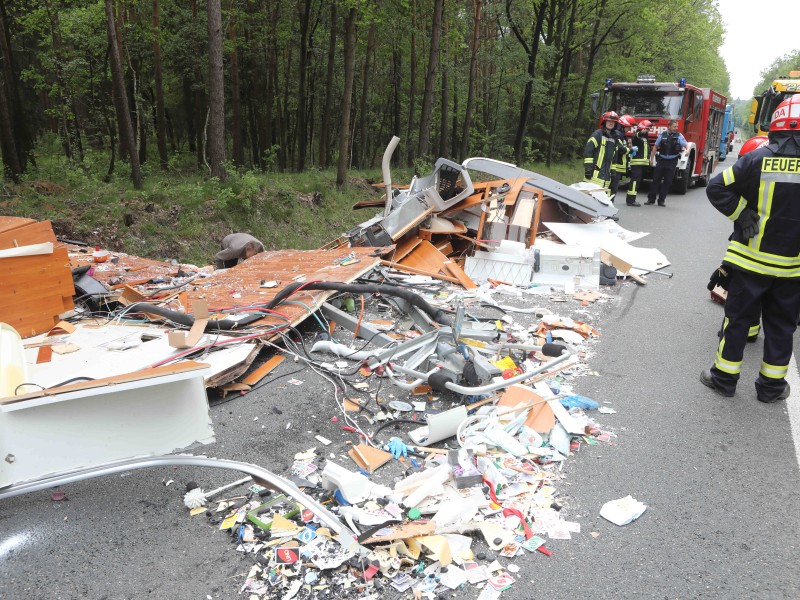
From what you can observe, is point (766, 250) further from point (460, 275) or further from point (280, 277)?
point (280, 277)

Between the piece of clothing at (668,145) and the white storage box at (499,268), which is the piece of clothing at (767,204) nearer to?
the white storage box at (499,268)

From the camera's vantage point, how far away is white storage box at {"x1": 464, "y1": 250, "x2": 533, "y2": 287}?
7469 mm

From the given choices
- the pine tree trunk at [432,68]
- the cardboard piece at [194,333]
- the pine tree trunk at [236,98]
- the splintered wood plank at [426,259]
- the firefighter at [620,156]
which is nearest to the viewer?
the cardboard piece at [194,333]

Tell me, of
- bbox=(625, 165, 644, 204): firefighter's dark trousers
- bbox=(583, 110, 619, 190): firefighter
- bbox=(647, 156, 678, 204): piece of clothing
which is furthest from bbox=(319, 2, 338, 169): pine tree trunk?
bbox=(647, 156, 678, 204): piece of clothing

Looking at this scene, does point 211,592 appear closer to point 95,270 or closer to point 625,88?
point 95,270

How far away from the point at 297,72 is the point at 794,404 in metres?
24.4

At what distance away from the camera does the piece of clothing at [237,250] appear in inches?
302

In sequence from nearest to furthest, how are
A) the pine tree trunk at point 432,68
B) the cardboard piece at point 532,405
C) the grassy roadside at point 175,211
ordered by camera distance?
1. the cardboard piece at point 532,405
2. the grassy roadside at point 175,211
3. the pine tree trunk at point 432,68

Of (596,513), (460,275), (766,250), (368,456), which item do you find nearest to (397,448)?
(368,456)

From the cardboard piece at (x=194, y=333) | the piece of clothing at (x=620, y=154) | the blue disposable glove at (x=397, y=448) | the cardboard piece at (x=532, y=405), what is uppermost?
the piece of clothing at (x=620, y=154)

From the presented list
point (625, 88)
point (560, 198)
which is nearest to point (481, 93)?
point (625, 88)

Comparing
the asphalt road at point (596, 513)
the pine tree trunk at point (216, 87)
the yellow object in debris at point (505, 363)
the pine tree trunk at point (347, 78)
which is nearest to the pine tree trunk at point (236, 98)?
the pine tree trunk at point (347, 78)

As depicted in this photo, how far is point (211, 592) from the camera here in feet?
7.84

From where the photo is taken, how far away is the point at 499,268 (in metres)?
7.62
